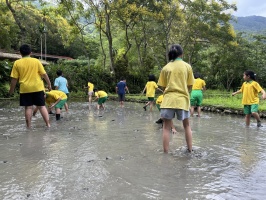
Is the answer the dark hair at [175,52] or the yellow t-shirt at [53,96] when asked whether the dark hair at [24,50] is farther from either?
the dark hair at [175,52]

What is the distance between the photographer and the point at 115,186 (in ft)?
11.6

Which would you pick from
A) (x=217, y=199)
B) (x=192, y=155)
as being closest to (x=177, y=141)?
(x=192, y=155)

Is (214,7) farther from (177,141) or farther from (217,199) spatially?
(217,199)

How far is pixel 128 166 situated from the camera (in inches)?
171

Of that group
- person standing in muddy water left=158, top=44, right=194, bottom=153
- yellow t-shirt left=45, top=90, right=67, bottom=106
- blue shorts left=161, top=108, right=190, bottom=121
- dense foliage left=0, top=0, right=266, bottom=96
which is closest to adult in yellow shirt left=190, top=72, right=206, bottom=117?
yellow t-shirt left=45, top=90, right=67, bottom=106

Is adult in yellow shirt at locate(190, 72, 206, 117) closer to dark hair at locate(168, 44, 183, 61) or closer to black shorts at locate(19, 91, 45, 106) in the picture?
black shorts at locate(19, 91, 45, 106)

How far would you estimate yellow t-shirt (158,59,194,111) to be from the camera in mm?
4820

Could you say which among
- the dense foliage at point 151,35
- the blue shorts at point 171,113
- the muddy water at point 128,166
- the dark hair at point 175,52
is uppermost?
the dense foliage at point 151,35

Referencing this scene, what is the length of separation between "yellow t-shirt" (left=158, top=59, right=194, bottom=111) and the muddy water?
33.1 inches

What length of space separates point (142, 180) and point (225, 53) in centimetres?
2672

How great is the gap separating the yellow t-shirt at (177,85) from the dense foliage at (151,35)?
17.5m

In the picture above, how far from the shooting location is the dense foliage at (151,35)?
969 inches

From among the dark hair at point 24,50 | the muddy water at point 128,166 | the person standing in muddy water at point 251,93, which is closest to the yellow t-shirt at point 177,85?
the muddy water at point 128,166

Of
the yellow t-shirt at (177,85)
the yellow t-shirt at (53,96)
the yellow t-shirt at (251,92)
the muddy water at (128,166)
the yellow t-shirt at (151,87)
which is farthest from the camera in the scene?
the yellow t-shirt at (151,87)
